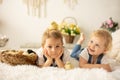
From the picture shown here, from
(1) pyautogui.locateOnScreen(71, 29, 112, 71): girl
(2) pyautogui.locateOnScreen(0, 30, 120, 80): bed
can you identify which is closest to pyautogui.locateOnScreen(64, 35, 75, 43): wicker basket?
(1) pyautogui.locateOnScreen(71, 29, 112, 71): girl

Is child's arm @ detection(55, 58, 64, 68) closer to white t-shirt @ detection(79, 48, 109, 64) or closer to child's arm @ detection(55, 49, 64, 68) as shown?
child's arm @ detection(55, 49, 64, 68)

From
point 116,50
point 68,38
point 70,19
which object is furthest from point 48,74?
point 70,19

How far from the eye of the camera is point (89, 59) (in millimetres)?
1746

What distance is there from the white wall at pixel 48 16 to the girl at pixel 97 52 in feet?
5.71

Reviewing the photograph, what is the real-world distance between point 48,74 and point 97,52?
1.48 ft

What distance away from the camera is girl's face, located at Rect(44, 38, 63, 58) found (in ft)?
5.31

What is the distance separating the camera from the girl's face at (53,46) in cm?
162

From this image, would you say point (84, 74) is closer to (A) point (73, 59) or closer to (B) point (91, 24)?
(A) point (73, 59)

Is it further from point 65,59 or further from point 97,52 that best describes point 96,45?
point 65,59

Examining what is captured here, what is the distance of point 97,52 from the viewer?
5.53 ft

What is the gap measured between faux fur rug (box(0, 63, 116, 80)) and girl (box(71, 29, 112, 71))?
0.24m

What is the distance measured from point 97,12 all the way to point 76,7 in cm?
30

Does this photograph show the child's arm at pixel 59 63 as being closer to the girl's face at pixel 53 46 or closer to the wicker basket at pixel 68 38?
the girl's face at pixel 53 46

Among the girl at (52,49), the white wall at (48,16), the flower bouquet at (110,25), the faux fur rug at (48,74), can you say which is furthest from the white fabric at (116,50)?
the white wall at (48,16)
